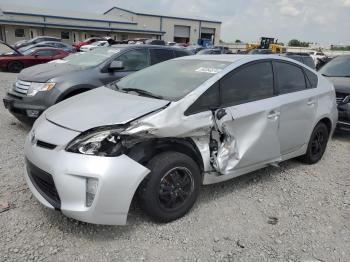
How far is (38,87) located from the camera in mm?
5816

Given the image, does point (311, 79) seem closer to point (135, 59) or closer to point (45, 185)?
point (135, 59)

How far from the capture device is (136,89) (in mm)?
3967

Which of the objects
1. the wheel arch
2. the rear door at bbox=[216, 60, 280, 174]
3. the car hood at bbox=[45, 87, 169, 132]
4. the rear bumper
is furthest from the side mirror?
the rear bumper

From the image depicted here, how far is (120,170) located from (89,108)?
89 cm

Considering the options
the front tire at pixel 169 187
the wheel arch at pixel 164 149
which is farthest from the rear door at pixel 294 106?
the front tire at pixel 169 187

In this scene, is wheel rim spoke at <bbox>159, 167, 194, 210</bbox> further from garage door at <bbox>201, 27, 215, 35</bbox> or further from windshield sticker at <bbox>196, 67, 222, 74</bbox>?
garage door at <bbox>201, 27, 215, 35</bbox>

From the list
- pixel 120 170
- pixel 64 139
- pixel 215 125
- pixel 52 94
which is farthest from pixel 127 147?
pixel 52 94

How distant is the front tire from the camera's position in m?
3.08

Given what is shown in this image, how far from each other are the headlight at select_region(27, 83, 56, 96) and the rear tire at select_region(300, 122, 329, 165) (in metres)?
4.10

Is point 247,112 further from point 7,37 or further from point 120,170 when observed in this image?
point 7,37

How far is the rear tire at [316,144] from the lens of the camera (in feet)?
16.3

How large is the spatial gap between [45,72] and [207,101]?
3.82 m

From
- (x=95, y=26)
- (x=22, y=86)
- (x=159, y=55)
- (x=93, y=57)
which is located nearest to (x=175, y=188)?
(x=22, y=86)

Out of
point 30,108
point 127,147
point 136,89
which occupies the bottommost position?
point 30,108
